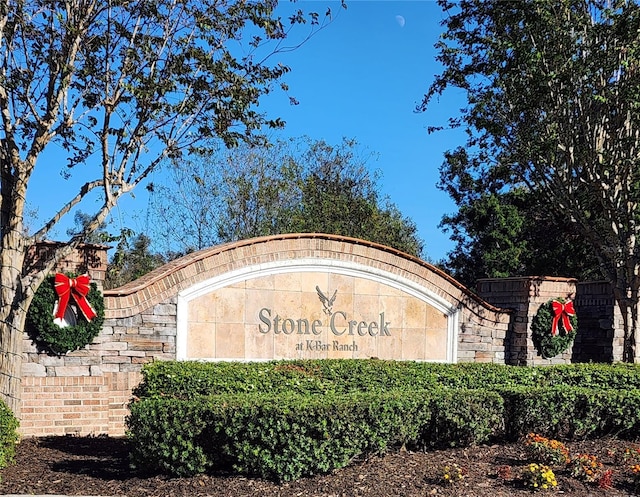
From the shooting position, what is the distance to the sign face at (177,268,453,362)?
10883mm

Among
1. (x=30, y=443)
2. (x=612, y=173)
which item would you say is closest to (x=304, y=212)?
(x=612, y=173)

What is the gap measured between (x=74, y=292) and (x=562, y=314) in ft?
30.0

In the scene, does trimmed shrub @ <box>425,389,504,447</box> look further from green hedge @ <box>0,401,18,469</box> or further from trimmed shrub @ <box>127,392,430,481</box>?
green hedge @ <box>0,401,18,469</box>

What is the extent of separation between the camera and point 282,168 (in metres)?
22.6

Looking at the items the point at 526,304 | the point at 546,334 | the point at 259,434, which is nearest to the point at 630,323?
the point at 546,334

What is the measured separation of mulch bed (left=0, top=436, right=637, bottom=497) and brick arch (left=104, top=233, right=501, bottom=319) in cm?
309

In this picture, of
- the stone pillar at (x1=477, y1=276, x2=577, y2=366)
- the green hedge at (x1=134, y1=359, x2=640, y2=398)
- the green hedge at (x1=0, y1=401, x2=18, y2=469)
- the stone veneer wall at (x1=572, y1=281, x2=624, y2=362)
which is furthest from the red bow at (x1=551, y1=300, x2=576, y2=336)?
the green hedge at (x1=0, y1=401, x2=18, y2=469)

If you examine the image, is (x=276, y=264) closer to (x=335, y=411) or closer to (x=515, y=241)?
(x=335, y=411)

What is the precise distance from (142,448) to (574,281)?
1039cm

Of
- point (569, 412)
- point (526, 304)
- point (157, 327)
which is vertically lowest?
point (569, 412)

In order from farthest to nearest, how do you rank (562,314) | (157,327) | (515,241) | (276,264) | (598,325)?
(515,241), (598,325), (562,314), (276,264), (157,327)

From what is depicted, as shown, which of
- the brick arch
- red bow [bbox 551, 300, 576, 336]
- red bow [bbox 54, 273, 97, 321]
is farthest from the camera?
red bow [bbox 551, 300, 576, 336]

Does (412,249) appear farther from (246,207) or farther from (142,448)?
(142,448)

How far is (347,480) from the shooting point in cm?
643
